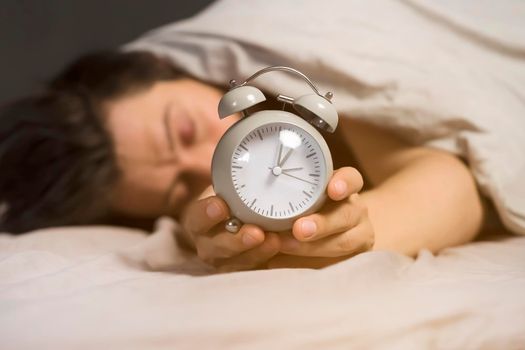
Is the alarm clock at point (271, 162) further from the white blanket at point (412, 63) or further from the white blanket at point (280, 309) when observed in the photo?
the white blanket at point (412, 63)

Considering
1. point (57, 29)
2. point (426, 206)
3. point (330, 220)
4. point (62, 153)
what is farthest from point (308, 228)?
point (57, 29)

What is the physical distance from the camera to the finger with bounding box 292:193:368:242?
18.7 inches

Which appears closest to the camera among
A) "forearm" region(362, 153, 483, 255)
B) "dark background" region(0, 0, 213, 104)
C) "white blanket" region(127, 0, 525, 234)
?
"forearm" region(362, 153, 483, 255)

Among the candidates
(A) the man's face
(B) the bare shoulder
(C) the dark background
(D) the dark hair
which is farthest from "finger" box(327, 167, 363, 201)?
(C) the dark background

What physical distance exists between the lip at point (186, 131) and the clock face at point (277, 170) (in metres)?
0.41

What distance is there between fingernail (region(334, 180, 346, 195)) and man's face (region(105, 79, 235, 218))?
0.38 meters

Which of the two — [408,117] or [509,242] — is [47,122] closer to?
[408,117]

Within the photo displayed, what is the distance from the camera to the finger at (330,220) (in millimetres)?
474

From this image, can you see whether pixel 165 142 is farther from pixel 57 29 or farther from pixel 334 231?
pixel 57 29

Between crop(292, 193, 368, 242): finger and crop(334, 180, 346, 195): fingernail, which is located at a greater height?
crop(334, 180, 346, 195): fingernail

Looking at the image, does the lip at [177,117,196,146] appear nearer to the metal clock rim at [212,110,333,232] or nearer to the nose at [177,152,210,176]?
the nose at [177,152,210,176]

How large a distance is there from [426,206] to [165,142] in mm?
392

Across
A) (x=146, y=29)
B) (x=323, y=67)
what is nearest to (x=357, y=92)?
(x=323, y=67)

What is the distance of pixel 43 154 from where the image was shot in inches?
37.1
